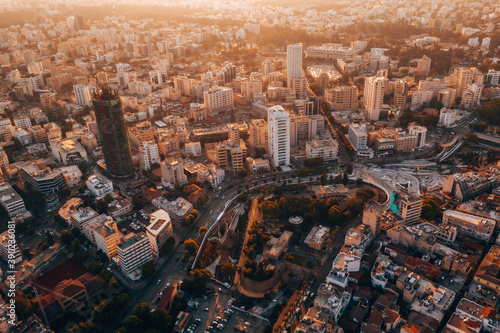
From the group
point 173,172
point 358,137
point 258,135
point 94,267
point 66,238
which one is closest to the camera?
point 94,267

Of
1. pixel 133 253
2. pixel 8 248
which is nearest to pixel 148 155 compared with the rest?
pixel 133 253

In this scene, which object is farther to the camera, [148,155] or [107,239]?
[148,155]

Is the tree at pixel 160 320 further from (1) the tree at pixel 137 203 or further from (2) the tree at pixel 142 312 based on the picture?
(1) the tree at pixel 137 203

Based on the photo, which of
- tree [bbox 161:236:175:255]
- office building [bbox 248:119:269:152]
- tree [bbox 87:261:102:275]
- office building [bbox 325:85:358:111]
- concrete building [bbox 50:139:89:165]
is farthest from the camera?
office building [bbox 325:85:358:111]

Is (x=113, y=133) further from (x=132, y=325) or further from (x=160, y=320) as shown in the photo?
(x=160, y=320)

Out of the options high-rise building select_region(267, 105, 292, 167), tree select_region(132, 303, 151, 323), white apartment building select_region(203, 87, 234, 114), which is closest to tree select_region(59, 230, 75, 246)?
tree select_region(132, 303, 151, 323)

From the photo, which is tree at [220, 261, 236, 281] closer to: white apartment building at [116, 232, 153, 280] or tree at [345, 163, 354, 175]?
white apartment building at [116, 232, 153, 280]

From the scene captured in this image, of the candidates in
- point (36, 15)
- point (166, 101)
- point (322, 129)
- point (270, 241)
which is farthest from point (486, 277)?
point (36, 15)

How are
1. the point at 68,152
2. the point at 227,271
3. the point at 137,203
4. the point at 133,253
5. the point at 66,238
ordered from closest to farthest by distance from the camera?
1. the point at 227,271
2. the point at 133,253
3. the point at 66,238
4. the point at 137,203
5. the point at 68,152
